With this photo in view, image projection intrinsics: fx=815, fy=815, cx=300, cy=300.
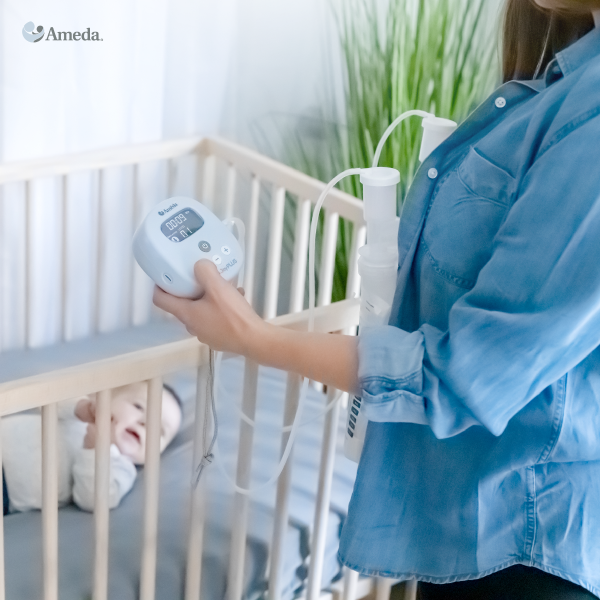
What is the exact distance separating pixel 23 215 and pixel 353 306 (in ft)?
1.84

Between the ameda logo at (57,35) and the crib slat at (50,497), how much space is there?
1.94 feet

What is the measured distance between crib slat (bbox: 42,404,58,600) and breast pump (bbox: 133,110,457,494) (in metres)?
0.12

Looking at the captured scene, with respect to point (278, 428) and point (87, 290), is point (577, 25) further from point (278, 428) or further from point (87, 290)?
point (87, 290)

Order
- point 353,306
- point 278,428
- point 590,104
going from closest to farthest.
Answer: point 590,104 → point 353,306 → point 278,428

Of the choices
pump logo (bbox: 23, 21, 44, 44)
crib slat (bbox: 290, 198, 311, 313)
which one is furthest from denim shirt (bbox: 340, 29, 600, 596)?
pump logo (bbox: 23, 21, 44, 44)

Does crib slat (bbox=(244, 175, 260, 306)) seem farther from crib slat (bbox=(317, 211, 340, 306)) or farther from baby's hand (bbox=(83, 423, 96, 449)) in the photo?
baby's hand (bbox=(83, 423, 96, 449))

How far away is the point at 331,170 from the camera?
52.2 inches

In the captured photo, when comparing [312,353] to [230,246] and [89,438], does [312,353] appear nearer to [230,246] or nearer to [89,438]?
[230,246]

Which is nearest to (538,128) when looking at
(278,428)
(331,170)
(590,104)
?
(590,104)

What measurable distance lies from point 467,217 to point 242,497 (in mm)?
355

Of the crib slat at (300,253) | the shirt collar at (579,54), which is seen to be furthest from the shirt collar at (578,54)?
the crib slat at (300,253)

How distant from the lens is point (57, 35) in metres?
1.01

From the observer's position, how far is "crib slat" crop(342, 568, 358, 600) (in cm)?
87

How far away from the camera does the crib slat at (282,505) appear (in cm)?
72
